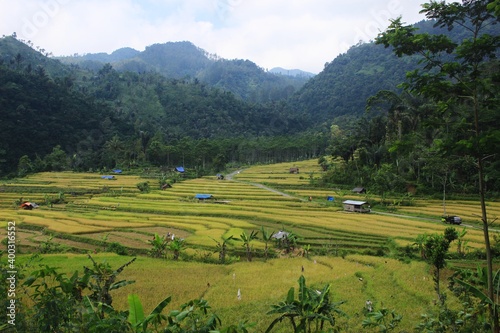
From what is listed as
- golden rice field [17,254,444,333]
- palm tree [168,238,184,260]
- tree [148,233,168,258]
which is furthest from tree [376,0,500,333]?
tree [148,233,168,258]

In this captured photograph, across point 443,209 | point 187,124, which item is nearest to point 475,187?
point 443,209

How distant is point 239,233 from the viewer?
25031 mm

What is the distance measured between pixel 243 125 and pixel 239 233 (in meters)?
105

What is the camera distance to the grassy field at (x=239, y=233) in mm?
13484

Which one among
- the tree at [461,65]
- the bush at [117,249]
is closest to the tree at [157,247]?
the bush at [117,249]

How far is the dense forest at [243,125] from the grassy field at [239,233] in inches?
225

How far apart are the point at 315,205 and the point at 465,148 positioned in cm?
2978

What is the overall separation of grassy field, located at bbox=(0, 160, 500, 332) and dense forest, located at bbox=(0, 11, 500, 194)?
5.71 m

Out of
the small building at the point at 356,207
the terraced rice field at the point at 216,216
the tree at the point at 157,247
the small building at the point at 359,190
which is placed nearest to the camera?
the tree at the point at 157,247

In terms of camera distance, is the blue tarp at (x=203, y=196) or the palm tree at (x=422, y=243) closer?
the palm tree at (x=422, y=243)

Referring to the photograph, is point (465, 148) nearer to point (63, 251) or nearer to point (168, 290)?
point (168, 290)

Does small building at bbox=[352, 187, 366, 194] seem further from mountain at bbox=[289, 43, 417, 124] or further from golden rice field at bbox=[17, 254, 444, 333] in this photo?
mountain at bbox=[289, 43, 417, 124]

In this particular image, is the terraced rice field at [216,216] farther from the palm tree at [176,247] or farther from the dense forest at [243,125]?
the dense forest at [243,125]

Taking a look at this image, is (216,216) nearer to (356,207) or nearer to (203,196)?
(203,196)
